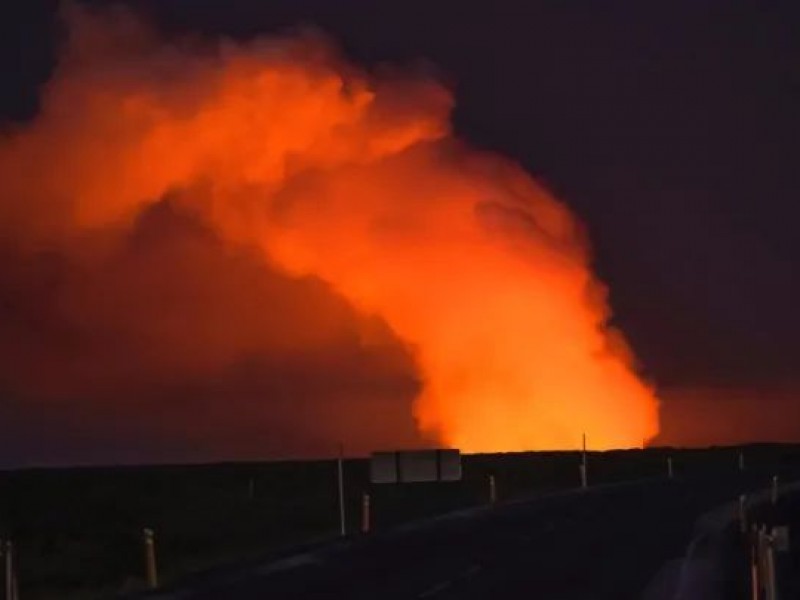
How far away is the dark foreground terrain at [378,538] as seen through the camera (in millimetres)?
24000

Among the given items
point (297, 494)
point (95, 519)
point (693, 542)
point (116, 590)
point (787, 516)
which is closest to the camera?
point (116, 590)

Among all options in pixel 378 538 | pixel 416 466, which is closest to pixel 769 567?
pixel 378 538

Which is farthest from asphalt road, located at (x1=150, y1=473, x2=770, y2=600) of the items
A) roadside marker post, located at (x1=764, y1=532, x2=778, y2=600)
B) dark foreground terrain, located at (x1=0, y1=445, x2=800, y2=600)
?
roadside marker post, located at (x1=764, y1=532, x2=778, y2=600)

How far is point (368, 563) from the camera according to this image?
28000 mm

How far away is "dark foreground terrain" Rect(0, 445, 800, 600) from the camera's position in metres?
24.0

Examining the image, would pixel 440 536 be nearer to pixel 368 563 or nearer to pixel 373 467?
pixel 368 563

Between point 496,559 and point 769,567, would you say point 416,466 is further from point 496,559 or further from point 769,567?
point 769,567

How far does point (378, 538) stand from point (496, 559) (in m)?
8.11

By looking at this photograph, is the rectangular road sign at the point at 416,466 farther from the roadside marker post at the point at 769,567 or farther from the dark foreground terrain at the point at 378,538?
the roadside marker post at the point at 769,567

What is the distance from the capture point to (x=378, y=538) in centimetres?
3544

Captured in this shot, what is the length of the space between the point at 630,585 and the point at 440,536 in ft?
42.6

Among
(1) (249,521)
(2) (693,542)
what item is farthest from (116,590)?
(1) (249,521)

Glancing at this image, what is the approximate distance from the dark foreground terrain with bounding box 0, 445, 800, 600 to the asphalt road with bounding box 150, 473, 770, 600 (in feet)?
0.14

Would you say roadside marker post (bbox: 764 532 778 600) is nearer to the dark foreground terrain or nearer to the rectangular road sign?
the dark foreground terrain
